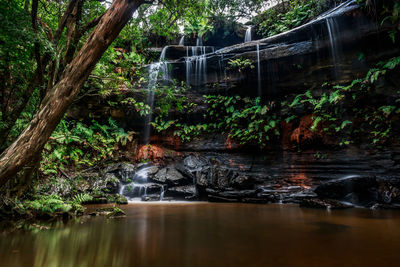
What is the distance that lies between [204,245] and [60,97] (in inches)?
82.3

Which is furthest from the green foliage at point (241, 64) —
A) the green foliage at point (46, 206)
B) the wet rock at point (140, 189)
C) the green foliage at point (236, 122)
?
the green foliage at point (46, 206)

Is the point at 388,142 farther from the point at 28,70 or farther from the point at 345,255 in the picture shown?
the point at 28,70

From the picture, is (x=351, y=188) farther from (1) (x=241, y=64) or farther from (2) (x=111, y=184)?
(2) (x=111, y=184)

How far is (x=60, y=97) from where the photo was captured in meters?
1.94

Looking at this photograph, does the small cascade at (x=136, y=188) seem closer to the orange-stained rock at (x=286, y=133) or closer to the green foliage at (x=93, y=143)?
the green foliage at (x=93, y=143)

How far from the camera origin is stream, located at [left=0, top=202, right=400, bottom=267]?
5.68ft

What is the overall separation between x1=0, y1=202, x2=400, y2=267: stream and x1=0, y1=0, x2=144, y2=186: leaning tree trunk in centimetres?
86

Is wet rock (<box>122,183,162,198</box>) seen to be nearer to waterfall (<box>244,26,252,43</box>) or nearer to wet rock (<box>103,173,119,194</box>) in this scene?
wet rock (<box>103,173,119,194</box>)

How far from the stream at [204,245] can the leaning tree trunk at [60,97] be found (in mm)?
861

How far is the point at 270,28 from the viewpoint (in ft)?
37.6

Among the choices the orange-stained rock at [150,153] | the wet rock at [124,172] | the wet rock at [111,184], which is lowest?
the wet rock at [111,184]

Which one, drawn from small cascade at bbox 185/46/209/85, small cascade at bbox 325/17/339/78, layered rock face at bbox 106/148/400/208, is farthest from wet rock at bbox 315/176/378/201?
small cascade at bbox 185/46/209/85

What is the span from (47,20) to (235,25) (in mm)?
11509

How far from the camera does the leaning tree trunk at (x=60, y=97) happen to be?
5.81 ft
